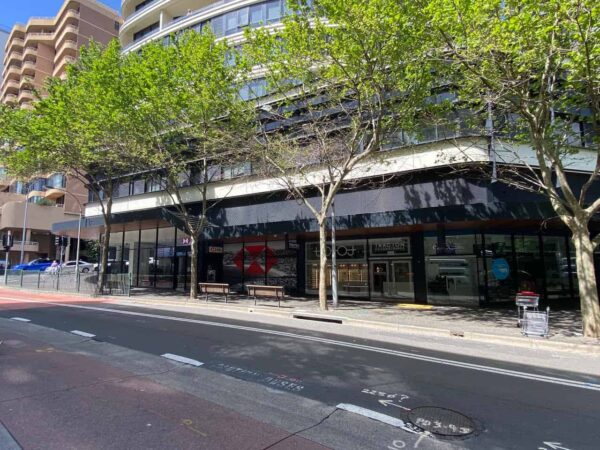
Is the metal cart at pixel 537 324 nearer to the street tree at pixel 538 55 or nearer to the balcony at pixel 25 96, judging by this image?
the street tree at pixel 538 55

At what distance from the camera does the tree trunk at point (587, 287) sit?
412 inches

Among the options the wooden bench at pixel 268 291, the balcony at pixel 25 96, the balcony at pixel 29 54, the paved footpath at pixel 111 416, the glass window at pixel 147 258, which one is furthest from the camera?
the balcony at pixel 29 54

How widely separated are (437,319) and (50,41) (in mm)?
83412

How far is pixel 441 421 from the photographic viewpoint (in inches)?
193

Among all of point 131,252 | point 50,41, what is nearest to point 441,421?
point 131,252

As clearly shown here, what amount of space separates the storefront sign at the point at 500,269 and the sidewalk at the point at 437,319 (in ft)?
7.48

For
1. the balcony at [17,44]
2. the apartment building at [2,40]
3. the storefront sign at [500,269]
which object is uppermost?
the apartment building at [2,40]

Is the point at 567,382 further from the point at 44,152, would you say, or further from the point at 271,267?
the point at 44,152

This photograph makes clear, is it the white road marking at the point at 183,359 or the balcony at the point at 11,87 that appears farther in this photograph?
the balcony at the point at 11,87

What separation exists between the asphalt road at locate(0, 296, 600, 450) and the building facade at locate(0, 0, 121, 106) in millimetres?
69420

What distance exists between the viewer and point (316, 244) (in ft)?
75.8

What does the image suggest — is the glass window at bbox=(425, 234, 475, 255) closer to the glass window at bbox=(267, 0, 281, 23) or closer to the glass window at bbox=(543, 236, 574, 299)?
Answer: the glass window at bbox=(543, 236, 574, 299)


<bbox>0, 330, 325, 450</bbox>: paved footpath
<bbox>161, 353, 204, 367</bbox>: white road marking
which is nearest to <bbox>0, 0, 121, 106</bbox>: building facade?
<bbox>161, 353, 204, 367</bbox>: white road marking

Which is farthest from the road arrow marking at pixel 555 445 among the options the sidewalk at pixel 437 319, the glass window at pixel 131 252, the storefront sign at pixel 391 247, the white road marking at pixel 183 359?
the glass window at pixel 131 252
